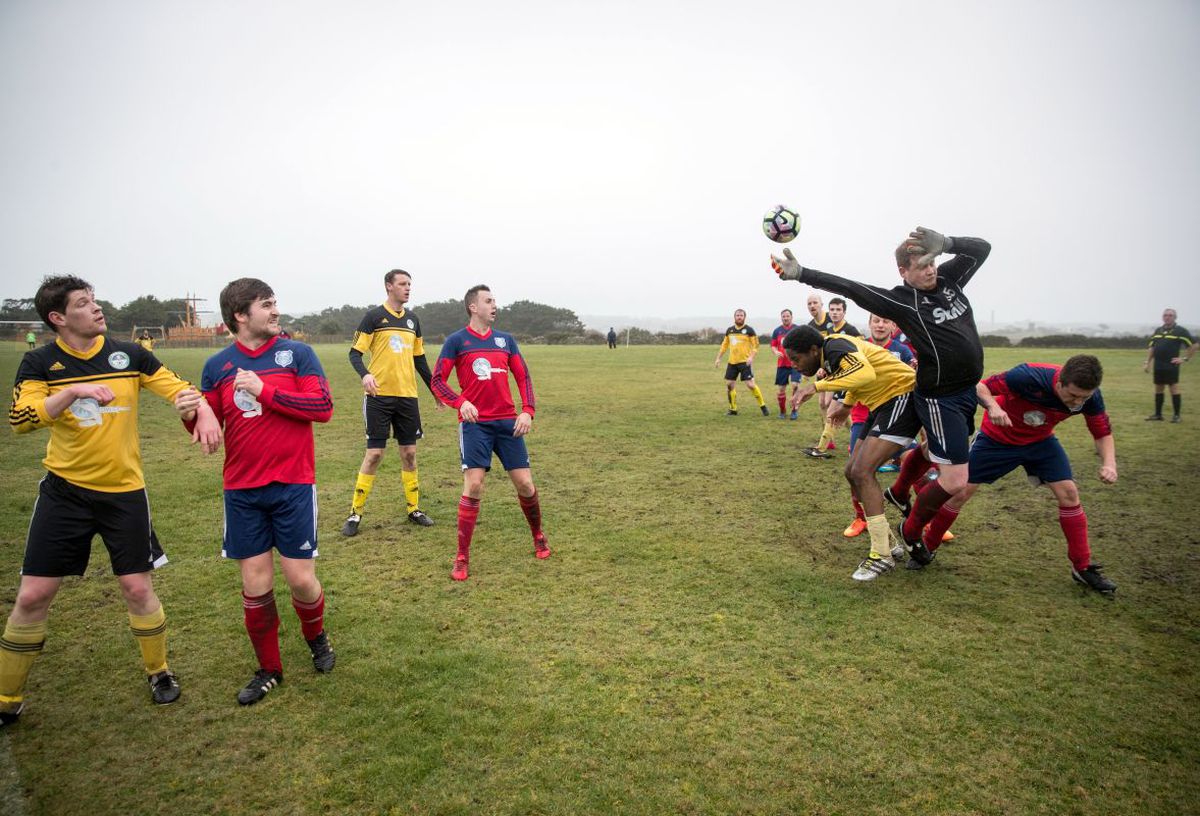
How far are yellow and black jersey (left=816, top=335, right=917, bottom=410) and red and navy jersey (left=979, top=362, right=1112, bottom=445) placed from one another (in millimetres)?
681

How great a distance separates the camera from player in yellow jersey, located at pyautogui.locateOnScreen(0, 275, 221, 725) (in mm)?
3539

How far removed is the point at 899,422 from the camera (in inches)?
218

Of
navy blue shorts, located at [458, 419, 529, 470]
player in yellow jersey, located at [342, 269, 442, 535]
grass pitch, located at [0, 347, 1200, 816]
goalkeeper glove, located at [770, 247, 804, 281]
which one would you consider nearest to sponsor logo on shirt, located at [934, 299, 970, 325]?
goalkeeper glove, located at [770, 247, 804, 281]

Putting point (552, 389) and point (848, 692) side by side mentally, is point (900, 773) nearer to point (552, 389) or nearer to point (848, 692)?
point (848, 692)

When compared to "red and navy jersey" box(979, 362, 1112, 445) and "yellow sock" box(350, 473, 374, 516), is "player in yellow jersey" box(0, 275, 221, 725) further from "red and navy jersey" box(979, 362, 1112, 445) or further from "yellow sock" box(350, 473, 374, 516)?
"red and navy jersey" box(979, 362, 1112, 445)

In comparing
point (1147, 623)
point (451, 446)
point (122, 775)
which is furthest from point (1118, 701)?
point (451, 446)

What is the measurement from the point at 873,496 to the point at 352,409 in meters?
13.1

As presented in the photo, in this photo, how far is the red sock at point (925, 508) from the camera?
5.40 m

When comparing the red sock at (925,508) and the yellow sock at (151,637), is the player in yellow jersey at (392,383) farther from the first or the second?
the red sock at (925,508)

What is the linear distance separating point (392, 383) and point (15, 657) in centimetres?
396

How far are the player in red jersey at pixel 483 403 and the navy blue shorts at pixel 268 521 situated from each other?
1817 millimetres

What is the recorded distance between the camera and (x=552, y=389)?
2014cm

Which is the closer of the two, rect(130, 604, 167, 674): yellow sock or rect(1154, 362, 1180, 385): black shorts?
rect(130, 604, 167, 674): yellow sock

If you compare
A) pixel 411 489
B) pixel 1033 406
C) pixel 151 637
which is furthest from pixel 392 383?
Answer: pixel 1033 406
